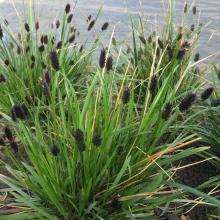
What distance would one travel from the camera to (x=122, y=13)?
237 inches

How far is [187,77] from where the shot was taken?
113 inches

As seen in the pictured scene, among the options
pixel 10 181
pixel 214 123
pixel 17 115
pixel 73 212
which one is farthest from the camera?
pixel 214 123

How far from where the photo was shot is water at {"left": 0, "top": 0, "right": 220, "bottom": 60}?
205 inches

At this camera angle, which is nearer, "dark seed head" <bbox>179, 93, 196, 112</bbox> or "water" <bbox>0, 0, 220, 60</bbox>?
"dark seed head" <bbox>179, 93, 196, 112</bbox>

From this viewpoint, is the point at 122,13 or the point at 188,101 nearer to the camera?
the point at 188,101

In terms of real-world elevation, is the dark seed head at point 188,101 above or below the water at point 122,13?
above

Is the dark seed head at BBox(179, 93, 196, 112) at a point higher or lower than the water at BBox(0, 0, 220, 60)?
higher

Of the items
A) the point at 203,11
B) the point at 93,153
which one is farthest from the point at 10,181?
the point at 203,11

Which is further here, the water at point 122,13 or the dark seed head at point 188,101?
the water at point 122,13

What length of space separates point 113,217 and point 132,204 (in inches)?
3.9

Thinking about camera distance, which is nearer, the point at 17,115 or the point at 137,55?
the point at 17,115

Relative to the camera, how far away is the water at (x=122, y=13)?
5.21 m

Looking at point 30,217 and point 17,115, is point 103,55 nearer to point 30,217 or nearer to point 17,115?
point 17,115

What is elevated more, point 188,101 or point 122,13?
point 188,101
